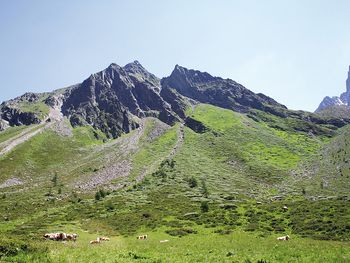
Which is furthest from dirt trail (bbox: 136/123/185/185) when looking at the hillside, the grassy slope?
the grassy slope

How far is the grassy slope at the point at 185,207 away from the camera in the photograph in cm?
2750

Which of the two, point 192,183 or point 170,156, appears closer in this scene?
point 192,183

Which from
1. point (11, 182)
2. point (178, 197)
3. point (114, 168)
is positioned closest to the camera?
point (178, 197)

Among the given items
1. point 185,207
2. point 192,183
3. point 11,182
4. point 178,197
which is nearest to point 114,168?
point 11,182

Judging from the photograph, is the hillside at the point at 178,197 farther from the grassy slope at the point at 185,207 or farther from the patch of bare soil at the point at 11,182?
the patch of bare soil at the point at 11,182

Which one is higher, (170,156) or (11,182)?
(170,156)

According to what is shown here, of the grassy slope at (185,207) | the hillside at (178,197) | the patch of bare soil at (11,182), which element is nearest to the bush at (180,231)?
the hillside at (178,197)

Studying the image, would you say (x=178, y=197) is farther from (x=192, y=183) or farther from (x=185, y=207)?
(x=192, y=183)

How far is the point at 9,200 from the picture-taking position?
285 feet

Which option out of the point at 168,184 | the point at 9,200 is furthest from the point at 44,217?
the point at 168,184

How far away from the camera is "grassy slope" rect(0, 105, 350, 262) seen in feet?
90.2

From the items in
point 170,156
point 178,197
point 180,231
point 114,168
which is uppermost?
point 170,156

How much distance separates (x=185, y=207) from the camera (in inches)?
2800

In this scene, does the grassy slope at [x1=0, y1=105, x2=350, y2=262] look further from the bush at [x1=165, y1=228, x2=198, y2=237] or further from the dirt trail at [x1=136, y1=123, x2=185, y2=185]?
the dirt trail at [x1=136, y1=123, x2=185, y2=185]
